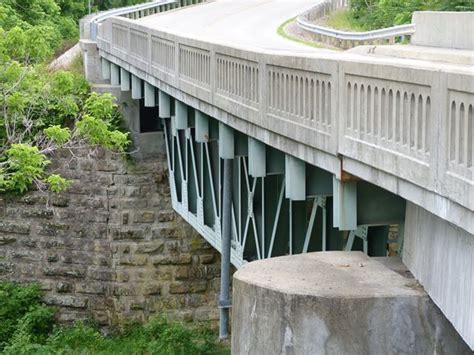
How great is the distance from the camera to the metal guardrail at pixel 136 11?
3538 centimetres

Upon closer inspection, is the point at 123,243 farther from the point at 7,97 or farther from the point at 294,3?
the point at 294,3

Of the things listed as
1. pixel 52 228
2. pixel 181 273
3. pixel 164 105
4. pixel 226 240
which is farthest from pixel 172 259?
pixel 226 240

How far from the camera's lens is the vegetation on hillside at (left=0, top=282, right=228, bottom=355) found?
82.9 ft

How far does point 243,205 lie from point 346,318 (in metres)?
10.2

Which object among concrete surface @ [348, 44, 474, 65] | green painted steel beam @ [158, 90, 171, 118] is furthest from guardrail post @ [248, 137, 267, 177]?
green painted steel beam @ [158, 90, 171, 118]

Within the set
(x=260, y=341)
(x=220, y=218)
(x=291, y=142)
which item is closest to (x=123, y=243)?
(x=220, y=218)

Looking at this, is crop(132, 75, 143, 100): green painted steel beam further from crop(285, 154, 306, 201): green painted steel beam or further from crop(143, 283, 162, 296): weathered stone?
crop(285, 154, 306, 201): green painted steel beam

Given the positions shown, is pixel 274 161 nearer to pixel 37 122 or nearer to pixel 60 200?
pixel 37 122

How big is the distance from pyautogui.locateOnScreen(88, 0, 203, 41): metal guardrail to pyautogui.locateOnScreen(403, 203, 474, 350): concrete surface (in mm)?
24880

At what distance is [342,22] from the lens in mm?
39188

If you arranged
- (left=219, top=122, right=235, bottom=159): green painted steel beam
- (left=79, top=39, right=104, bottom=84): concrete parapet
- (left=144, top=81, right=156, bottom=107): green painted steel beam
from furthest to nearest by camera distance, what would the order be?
(left=79, top=39, right=104, bottom=84): concrete parapet → (left=144, top=81, right=156, bottom=107): green painted steel beam → (left=219, top=122, right=235, bottom=159): green painted steel beam

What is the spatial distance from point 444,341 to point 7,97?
12678 mm

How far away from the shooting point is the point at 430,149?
835 centimetres

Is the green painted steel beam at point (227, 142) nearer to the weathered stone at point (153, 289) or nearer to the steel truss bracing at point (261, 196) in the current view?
the steel truss bracing at point (261, 196)
